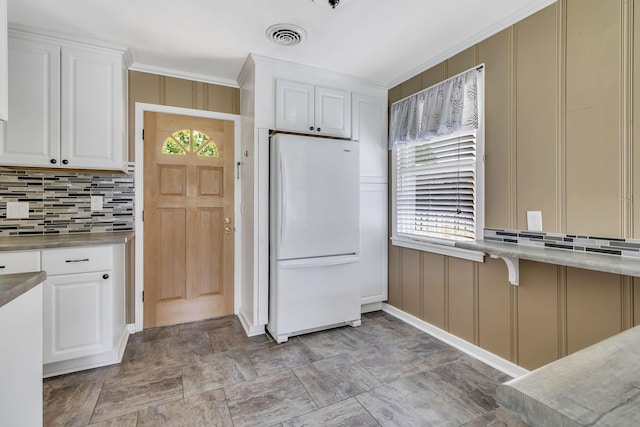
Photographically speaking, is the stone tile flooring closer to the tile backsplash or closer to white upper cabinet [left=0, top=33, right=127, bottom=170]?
the tile backsplash

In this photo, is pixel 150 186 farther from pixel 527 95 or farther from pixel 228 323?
pixel 527 95

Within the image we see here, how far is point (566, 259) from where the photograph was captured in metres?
1.44

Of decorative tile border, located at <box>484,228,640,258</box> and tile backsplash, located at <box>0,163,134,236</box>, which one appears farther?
tile backsplash, located at <box>0,163,134,236</box>

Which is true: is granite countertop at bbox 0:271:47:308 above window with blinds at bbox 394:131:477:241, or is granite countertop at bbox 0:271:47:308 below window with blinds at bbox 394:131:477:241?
below

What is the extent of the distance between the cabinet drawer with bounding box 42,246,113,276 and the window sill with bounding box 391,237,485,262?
249 cm

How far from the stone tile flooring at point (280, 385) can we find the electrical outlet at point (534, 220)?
1021mm

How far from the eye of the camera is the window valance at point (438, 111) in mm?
2270

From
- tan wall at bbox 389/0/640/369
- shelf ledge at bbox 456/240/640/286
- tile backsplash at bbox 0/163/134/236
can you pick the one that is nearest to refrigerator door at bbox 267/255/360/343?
tan wall at bbox 389/0/640/369

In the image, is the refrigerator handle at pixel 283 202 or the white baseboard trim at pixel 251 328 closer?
the refrigerator handle at pixel 283 202

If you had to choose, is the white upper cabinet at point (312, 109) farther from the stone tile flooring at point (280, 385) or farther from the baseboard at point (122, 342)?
the baseboard at point (122, 342)

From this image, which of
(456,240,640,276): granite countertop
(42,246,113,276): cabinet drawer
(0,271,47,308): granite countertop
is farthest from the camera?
(42,246,113,276): cabinet drawer

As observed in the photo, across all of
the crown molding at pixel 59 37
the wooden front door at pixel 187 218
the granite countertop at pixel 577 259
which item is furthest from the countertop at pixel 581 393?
the crown molding at pixel 59 37

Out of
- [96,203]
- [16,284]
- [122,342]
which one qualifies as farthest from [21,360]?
[96,203]

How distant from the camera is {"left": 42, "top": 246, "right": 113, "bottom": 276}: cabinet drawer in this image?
1961 millimetres
